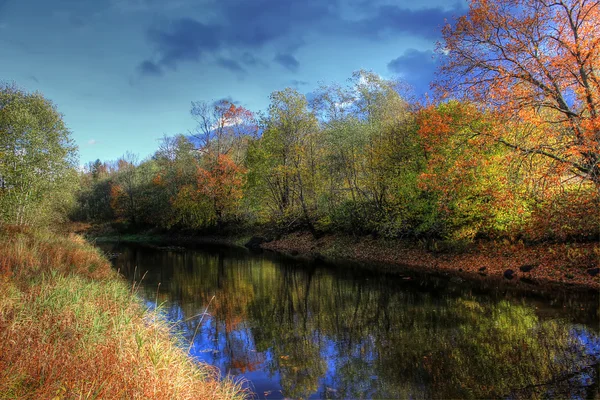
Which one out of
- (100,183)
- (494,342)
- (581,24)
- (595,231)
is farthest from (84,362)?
(100,183)

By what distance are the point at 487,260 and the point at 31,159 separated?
2837cm

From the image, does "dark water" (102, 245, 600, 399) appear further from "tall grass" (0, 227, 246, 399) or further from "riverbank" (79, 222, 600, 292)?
"riverbank" (79, 222, 600, 292)

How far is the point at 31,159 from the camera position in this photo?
23609 mm

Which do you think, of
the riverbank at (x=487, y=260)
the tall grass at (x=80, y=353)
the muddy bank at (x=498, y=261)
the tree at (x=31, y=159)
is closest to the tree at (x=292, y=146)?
the riverbank at (x=487, y=260)

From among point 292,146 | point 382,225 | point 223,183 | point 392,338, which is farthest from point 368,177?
point 223,183

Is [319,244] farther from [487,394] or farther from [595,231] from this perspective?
[487,394]

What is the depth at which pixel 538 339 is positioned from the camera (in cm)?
962

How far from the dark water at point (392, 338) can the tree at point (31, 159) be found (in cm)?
1260

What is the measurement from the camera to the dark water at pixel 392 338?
7426mm

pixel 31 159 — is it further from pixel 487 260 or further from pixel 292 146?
pixel 487 260

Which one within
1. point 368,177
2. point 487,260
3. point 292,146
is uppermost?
point 292,146

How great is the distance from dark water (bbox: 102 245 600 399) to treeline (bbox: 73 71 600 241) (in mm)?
4882

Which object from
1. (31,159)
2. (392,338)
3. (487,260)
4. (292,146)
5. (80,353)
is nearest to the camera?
(80,353)

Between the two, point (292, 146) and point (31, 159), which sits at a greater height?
point (292, 146)
